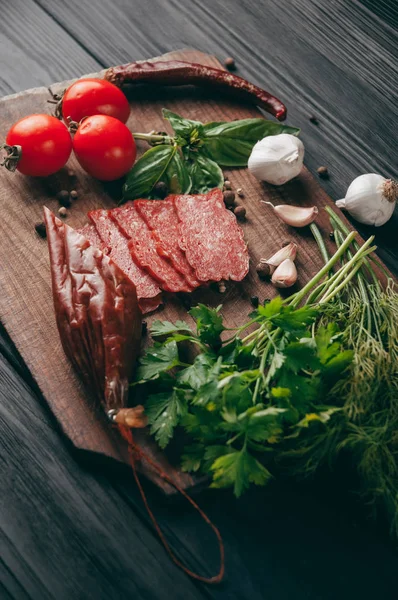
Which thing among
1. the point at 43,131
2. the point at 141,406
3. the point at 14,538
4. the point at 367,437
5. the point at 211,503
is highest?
the point at 367,437

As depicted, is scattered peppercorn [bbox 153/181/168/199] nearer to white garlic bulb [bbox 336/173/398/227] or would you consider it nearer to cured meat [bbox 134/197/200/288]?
cured meat [bbox 134/197/200/288]

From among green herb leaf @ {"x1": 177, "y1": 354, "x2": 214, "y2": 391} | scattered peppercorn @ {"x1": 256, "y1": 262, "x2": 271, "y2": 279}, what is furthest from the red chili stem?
scattered peppercorn @ {"x1": 256, "y1": 262, "x2": 271, "y2": 279}

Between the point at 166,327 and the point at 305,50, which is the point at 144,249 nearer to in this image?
the point at 166,327

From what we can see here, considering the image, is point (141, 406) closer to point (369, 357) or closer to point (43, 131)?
point (369, 357)

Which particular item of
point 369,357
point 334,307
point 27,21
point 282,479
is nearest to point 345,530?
point 282,479

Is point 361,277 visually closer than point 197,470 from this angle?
No

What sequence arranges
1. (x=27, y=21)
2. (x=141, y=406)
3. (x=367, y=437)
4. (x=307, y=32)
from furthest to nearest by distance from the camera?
(x=307, y=32)
(x=27, y=21)
(x=141, y=406)
(x=367, y=437)
